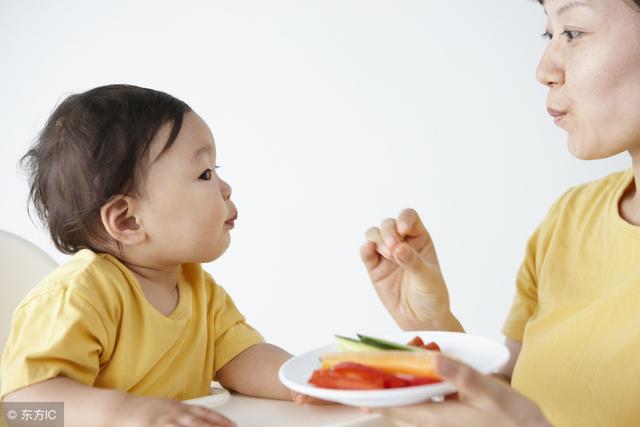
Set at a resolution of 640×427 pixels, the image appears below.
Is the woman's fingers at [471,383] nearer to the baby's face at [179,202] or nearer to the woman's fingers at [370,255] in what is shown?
the woman's fingers at [370,255]

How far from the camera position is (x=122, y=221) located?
1.27 m

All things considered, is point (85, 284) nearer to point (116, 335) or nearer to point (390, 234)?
point (116, 335)

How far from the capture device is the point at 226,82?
11.8 ft

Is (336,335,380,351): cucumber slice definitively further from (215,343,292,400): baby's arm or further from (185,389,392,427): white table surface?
(215,343,292,400): baby's arm

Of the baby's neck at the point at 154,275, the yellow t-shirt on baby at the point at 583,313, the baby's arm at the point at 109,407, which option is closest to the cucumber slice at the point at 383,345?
the baby's arm at the point at 109,407

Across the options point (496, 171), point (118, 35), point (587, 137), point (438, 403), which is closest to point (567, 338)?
point (587, 137)

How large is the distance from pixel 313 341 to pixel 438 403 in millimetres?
2778

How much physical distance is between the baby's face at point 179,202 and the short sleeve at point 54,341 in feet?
0.68

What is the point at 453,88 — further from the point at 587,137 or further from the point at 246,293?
the point at 587,137

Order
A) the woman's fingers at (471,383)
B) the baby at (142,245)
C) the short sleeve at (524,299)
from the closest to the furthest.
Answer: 1. the woman's fingers at (471,383)
2. the baby at (142,245)
3. the short sleeve at (524,299)

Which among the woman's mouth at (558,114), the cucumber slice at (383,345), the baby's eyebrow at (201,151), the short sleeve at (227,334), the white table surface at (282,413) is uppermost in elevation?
the woman's mouth at (558,114)

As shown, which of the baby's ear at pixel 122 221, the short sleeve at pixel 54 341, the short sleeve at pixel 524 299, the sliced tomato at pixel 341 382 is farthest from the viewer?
the short sleeve at pixel 524 299

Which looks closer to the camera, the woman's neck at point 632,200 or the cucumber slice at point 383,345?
the cucumber slice at point 383,345

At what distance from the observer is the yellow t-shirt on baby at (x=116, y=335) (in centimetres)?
105
